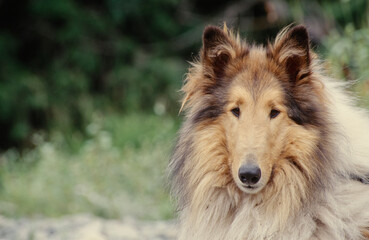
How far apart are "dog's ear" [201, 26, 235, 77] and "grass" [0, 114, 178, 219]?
8.42 feet

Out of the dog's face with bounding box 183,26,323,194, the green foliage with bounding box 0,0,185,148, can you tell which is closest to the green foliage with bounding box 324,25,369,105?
the dog's face with bounding box 183,26,323,194

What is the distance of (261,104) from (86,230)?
2433 mm

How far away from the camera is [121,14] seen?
40.6 ft

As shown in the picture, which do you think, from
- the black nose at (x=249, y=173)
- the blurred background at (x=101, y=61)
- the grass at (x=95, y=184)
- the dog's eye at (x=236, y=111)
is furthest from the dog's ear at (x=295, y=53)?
the blurred background at (x=101, y=61)

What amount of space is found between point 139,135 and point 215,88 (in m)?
6.45

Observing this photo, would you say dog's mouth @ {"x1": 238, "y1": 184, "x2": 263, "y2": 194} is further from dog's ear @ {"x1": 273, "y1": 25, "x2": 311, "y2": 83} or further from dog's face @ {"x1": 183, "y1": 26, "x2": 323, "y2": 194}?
dog's ear @ {"x1": 273, "y1": 25, "x2": 311, "y2": 83}

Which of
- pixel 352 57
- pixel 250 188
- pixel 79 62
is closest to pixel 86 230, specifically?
pixel 250 188

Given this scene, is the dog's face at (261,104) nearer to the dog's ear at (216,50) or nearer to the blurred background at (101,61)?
the dog's ear at (216,50)

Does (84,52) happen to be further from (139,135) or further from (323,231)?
(323,231)

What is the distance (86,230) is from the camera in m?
5.33

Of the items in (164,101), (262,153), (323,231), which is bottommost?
(323,231)

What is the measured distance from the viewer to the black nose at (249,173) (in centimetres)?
345

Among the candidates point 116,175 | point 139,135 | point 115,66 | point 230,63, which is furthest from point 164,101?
point 230,63

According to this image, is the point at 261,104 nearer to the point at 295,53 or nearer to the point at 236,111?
the point at 236,111
